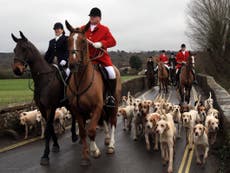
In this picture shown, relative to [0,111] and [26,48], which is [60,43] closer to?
[26,48]

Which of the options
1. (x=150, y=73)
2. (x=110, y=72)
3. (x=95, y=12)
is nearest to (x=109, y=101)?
(x=110, y=72)

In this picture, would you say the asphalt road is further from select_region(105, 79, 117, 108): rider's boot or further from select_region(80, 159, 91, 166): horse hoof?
select_region(105, 79, 117, 108): rider's boot

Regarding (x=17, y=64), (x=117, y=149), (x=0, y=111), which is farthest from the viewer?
(x=0, y=111)

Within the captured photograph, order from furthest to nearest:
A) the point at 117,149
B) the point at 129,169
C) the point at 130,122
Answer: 1. the point at 130,122
2. the point at 117,149
3. the point at 129,169

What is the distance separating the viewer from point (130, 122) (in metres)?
12.7

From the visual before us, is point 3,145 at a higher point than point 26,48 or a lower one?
lower

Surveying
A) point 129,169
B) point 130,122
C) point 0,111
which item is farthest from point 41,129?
point 129,169

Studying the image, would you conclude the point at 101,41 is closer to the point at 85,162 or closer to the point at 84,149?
the point at 84,149

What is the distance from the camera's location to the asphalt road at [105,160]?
8.18 meters

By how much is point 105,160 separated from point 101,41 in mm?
2564

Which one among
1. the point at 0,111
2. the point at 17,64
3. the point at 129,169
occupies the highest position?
the point at 17,64

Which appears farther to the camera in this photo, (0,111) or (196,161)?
(0,111)

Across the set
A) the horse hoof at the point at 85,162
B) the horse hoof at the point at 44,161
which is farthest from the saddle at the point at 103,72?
the horse hoof at the point at 44,161

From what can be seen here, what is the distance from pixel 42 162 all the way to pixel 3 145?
2.44 metres
